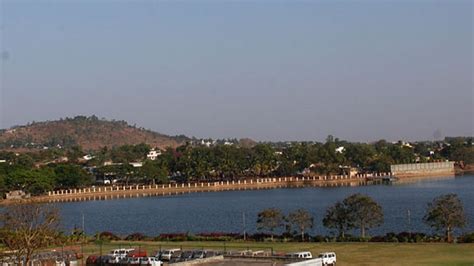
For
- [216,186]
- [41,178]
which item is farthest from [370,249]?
[216,186]

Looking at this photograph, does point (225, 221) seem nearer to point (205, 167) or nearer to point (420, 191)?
point (420, 191)

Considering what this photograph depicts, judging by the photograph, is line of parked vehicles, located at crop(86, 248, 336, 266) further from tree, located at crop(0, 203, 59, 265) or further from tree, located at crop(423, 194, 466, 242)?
tree, located at crop(423, 194, 466, 242)

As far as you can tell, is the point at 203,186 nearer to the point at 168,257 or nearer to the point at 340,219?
the point at 340,219

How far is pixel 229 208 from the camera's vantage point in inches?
3514

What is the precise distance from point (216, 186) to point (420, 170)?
1532 inches

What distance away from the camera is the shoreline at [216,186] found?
12200cm

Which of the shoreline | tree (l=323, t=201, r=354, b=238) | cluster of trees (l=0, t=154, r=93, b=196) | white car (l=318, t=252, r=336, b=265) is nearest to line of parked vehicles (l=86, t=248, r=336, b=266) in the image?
white car (l=318, t=252, r=336, b=265)

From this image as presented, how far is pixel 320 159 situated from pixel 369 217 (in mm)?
98331

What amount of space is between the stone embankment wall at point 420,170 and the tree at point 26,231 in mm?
109896

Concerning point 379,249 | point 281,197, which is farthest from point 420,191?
point 379,249

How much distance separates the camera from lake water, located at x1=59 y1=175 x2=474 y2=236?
2670 inches

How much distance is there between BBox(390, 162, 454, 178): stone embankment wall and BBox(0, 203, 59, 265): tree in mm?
109896

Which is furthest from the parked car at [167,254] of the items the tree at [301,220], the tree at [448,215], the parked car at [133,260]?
the tree at [448,215]

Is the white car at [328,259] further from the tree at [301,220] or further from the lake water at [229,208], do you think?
the lake water at [229,208]
